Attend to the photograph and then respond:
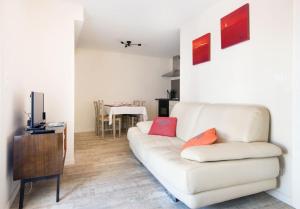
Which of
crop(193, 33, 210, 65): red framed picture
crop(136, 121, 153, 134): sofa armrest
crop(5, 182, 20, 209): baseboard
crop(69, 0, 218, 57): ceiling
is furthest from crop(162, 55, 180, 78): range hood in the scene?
crop(5, 182, 20, 209): baseboard

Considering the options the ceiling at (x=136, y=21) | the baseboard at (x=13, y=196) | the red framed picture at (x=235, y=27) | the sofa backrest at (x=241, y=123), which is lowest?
the baseboard at (x=13, y=196)

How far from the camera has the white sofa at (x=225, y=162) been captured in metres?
1.36

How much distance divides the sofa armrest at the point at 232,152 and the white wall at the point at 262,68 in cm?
27

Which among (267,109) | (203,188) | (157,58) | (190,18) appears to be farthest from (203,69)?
(157,58)

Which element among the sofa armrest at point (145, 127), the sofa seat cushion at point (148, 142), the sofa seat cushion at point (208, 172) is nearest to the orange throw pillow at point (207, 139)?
the sofa seat cushion at point (208, 172)

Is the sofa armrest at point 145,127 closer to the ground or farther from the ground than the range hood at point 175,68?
closer to the ground

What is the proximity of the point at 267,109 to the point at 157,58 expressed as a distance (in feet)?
15.8

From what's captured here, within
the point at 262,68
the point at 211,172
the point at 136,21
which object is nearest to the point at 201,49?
the point at 262,68

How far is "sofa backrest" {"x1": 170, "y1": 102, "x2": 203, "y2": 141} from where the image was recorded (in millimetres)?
2451

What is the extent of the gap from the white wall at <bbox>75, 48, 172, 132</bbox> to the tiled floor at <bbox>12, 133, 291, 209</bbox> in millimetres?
2650

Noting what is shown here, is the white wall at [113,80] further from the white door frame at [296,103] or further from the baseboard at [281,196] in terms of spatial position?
the white door frame at [296,103]

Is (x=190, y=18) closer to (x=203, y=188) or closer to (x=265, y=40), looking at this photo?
(x=265, y=40)

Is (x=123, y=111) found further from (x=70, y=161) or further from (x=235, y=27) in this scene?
(x=235, y=27)

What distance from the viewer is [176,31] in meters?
3.76
